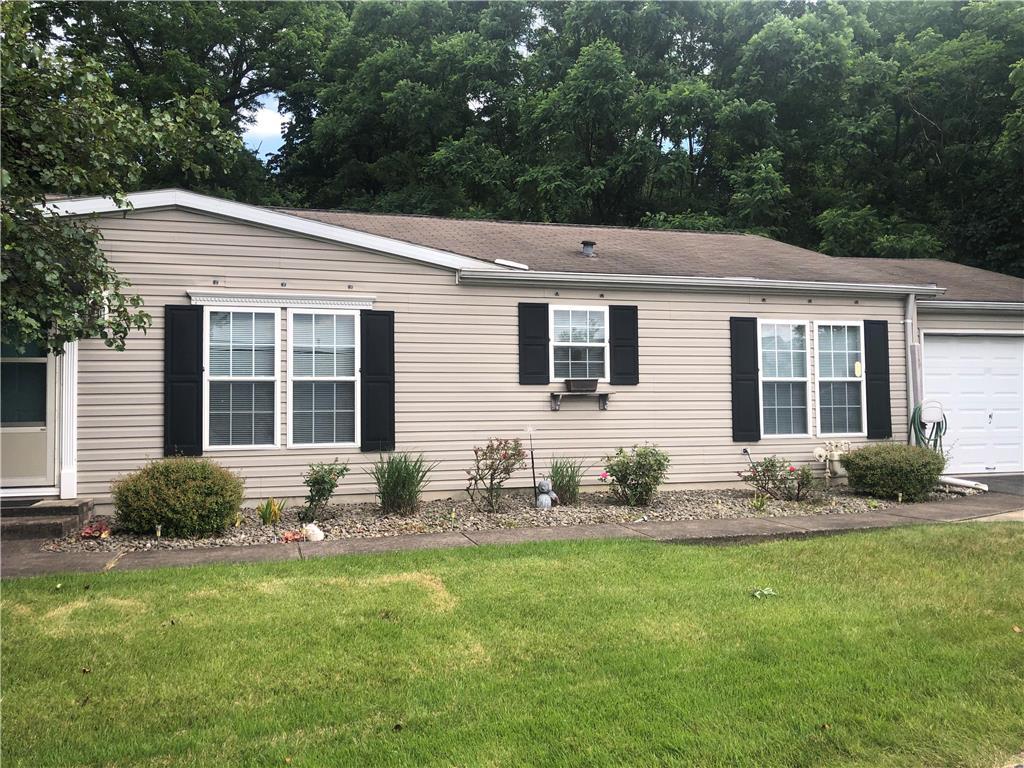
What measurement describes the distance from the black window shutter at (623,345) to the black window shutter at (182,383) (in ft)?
16.1

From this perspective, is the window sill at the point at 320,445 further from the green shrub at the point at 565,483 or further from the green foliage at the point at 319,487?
the green shrub at the point at 565,483

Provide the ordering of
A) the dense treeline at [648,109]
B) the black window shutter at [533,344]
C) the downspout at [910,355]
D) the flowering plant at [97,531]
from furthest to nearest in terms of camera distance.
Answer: the dense treeline at [648,109]
the downspout at [910,355]
the black window shutter at [533,344]
the flowering plant at [97,531]

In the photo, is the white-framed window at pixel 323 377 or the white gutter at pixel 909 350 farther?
the white gutter at pixel 909 350

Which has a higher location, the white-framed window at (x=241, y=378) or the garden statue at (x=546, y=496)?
the white-framed window at (x=241, y=378)

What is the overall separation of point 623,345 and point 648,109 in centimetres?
1384

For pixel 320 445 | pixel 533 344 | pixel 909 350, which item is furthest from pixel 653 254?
pixel 320 445

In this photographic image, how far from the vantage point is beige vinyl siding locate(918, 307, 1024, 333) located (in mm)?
11055

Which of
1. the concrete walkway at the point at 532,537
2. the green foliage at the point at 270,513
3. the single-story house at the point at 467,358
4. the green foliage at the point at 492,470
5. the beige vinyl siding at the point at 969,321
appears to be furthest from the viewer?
the beige vinyl siding at the point at 969,321

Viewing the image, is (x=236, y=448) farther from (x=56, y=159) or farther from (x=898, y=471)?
(x=898, y=471)

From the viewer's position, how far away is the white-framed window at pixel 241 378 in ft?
26.3

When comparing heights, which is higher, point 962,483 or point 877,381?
point 877,381

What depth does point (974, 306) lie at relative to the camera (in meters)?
11.1

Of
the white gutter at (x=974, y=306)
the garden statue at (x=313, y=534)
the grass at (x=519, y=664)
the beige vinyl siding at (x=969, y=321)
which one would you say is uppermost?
the white gutter at (x=974, y=306)

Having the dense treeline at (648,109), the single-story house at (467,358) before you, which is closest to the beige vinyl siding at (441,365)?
the single-story house at (467,358)
